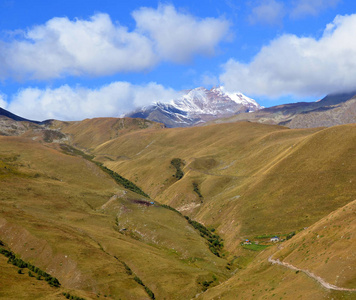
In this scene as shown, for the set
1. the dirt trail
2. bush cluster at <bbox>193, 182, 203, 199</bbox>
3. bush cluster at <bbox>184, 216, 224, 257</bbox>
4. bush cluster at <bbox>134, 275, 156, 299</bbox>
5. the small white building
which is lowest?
bush cluster at <bbox>134, 275, 156, 299</bbox>

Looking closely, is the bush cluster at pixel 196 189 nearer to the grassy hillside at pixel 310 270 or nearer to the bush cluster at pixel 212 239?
the bush cluster at pixel 212 239

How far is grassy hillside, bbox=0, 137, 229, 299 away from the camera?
6034 cm

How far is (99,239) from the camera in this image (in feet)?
253

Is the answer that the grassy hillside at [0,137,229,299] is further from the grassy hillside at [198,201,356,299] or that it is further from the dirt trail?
the dirt trail

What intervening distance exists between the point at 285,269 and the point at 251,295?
21.4ft

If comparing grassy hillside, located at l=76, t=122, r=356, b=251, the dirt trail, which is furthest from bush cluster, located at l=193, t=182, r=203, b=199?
the dirt trail

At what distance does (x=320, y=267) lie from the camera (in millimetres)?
43312

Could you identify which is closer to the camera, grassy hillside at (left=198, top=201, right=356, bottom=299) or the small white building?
grassy hillside at (left=198, top=201, right=356, bottom=299)

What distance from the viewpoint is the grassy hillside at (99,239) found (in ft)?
198

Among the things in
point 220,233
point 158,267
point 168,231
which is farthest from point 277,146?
point 158,267

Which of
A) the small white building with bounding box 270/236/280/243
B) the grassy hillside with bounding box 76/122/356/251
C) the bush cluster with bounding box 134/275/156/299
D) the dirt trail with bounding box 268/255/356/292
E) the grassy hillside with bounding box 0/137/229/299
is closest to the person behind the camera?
the dirt trail with bounding box 268/255/356/292

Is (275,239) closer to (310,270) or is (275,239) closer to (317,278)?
(310,270)

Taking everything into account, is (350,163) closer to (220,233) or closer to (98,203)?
(220,233)

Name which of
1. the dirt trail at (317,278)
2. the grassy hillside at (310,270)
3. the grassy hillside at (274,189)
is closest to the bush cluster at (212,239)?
the grassy hillside at (274,189)
